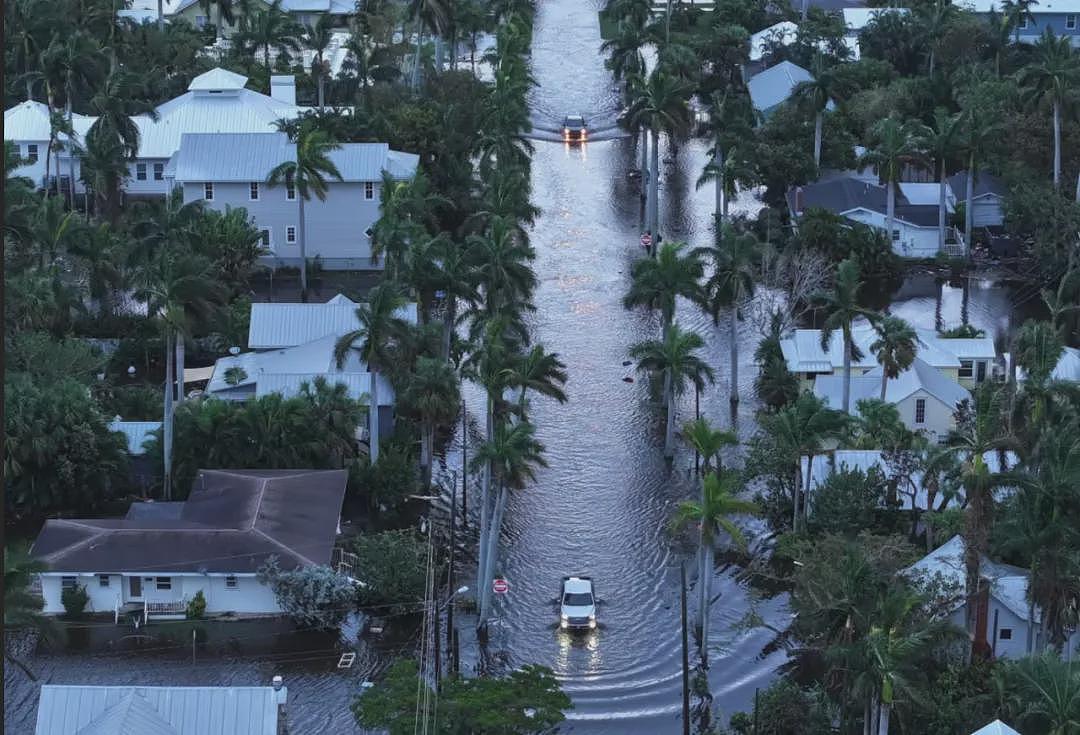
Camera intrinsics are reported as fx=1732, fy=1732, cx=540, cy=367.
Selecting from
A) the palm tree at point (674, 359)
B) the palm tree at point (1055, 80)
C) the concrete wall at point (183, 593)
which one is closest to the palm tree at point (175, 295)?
the concrete wall at point (183, 593)

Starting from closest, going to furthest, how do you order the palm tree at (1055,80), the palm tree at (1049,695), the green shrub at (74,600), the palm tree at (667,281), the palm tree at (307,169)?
the palm tree at (1049,695) → the green shrub at (74,600) → the palm tree at (667,281) → the palm tree at (307,169) → the palm tree at (1055,80)

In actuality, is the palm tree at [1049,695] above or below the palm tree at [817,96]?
below

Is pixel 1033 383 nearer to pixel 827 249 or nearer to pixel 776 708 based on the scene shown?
pixel 776 708

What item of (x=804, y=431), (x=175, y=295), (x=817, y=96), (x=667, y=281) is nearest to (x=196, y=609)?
(x=175, y=295)

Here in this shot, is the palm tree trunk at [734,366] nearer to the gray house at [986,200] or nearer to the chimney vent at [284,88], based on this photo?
the gray house at [986,200]

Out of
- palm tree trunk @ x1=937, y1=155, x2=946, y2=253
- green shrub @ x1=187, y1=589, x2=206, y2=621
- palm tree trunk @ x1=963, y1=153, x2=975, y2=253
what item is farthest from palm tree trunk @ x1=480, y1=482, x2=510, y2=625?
palm tree trunk @ x1=963, y1=153, x2=975, y2=253
